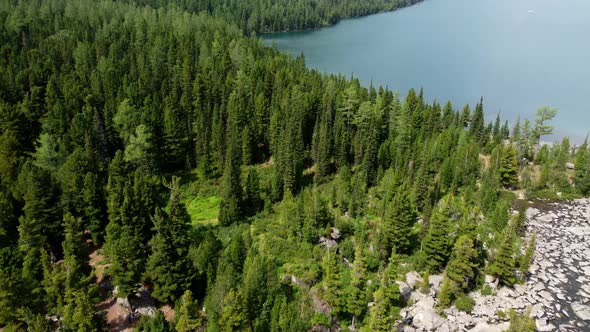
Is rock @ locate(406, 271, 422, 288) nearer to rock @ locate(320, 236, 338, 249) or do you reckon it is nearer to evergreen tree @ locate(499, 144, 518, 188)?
rock @ locate(320, 236, 338, 249)

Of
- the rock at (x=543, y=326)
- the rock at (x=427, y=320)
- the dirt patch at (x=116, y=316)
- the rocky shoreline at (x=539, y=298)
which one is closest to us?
the rock at (x=427, y=320)

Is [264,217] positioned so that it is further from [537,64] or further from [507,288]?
[537,64]

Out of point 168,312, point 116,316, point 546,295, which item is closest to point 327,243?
point 168,312

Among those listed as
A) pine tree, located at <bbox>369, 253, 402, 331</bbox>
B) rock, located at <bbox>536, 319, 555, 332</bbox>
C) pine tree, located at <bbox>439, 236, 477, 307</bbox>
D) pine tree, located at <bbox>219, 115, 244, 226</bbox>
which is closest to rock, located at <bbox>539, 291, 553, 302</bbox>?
rock, located at <bbox>536, 319, 555, 332</bbox>

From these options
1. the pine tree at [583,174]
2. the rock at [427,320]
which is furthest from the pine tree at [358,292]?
the pine tree at [583,174]

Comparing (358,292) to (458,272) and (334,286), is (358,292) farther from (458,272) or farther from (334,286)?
(458,272)

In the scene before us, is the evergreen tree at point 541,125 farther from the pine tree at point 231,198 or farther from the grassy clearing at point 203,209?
the grassy clearing at point 203,209

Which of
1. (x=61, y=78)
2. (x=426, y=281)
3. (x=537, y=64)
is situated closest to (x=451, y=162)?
(x=426, y=281)
